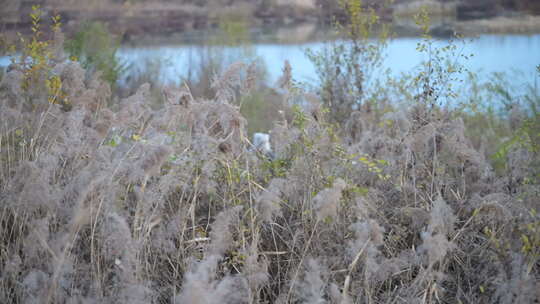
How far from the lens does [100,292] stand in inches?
79.8

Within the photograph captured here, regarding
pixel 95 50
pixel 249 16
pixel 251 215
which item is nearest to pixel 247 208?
pixel 251 215

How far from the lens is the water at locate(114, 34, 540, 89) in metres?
7.32

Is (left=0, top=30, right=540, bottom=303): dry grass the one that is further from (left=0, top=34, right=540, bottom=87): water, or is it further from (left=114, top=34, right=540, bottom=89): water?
(left=114, top=34, right=540, bottom=89): water

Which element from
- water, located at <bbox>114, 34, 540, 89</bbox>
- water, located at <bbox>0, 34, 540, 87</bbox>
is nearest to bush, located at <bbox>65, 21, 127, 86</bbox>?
water, located at <bbox>0, 34, 540, 87</bbox>

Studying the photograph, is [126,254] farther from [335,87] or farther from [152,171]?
[335,87]

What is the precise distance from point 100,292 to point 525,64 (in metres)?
7.25

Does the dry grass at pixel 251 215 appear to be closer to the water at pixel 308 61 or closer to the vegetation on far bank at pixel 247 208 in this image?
the vegetation on far bank at pixel 247 208

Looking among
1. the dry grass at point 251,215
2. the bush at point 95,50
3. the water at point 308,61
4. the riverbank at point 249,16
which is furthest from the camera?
the water at point 308,61

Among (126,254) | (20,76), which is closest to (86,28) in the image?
(20,76)

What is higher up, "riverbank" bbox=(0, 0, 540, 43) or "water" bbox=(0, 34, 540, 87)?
"riverbank" bbox=(0, 0, 540, 43)

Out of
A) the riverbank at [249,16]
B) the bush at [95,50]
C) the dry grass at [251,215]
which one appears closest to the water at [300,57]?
the riverbank at [249,16]

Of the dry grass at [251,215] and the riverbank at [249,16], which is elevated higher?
the riverbank at [249,16]

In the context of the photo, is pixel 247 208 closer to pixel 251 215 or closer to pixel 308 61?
pixel 251 215

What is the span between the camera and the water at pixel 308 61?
7.32 metres
